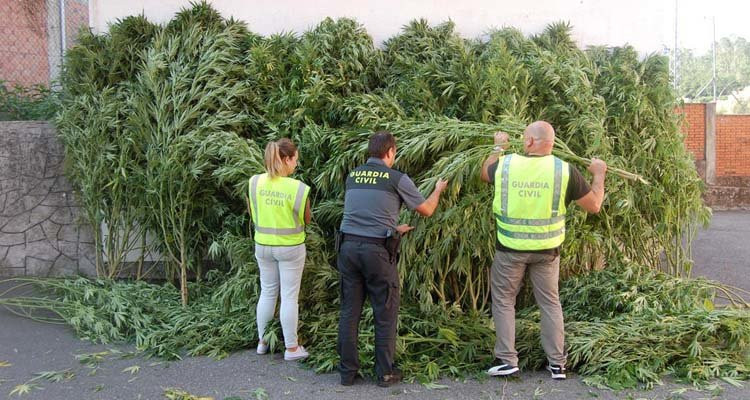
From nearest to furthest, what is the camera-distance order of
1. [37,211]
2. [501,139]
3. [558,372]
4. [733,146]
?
[558,372] < [501,139] < [37,211] < [733,146]

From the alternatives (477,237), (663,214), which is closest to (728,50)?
(663,214)

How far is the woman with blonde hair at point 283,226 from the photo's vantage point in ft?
16.9

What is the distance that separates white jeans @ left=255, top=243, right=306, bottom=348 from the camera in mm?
5199

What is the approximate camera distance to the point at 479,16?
8375 millimetres

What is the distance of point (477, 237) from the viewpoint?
5.39 meters

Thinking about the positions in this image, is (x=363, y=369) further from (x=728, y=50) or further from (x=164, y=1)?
(x=728, y=50)

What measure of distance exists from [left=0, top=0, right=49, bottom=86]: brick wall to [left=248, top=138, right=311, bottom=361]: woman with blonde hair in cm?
583

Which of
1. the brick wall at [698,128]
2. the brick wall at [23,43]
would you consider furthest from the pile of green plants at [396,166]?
the brick wall at [698,128]

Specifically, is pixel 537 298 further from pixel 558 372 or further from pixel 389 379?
pixel 389 379

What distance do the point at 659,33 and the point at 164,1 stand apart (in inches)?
232

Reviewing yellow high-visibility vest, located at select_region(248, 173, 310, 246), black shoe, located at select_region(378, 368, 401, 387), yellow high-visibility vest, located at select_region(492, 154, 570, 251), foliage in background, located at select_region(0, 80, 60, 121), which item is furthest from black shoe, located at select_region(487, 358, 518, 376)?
foliage in background, located at select_region(0, 80, 60, 121)

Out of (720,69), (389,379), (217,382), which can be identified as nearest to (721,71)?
(720,69)

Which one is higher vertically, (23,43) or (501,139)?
(23,43)

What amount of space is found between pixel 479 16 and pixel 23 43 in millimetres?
6909
